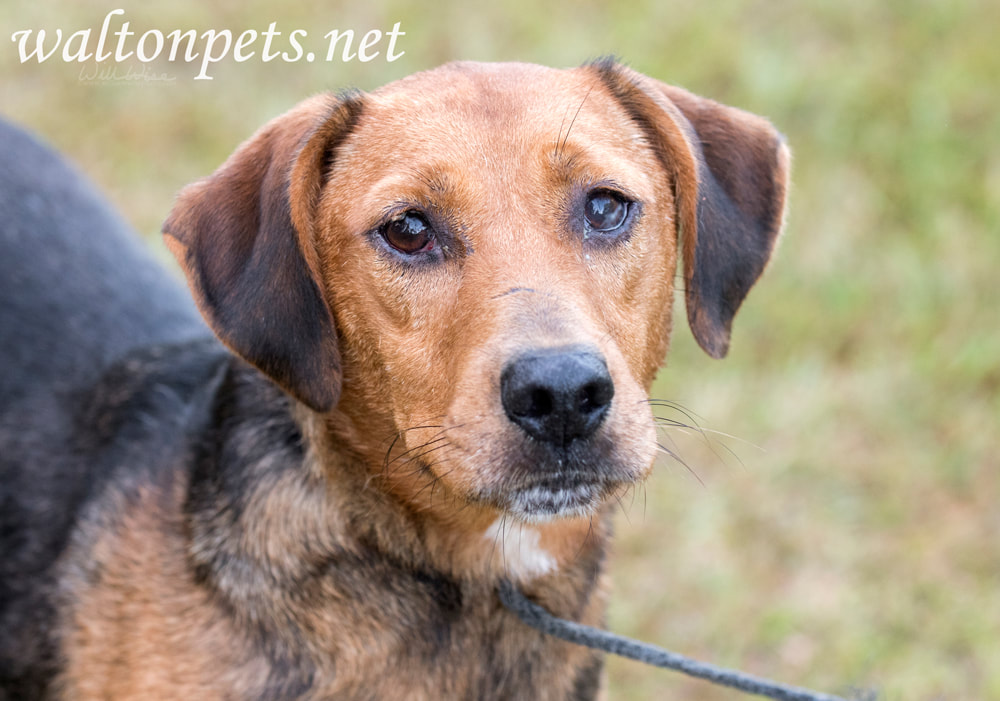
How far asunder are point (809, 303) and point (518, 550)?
4.09m

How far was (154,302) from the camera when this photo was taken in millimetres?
4621

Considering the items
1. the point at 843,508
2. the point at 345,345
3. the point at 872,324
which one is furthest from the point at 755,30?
the point at 345,345

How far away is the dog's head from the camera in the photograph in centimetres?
287

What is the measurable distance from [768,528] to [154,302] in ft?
10.7

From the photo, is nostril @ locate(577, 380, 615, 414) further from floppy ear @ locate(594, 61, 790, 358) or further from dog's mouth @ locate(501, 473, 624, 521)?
floppy ear @ locate(594, 61, 790, 358)

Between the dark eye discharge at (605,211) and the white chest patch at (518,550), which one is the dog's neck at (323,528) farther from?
the dark eye discharge at (605,211)

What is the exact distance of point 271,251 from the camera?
3.17 meters

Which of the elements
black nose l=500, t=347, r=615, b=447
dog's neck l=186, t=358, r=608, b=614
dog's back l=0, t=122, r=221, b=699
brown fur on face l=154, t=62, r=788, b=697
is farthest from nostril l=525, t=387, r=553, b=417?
dog's back l=0, t=122, r=221, b=699

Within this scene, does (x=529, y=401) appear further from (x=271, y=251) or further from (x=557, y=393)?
(x=271, y=251)

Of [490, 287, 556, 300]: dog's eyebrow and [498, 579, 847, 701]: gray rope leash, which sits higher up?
[490, 287, 556, 300]: dog's eyebrow

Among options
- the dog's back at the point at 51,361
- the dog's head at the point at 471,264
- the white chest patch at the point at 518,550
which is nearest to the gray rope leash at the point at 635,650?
the white chest patch at the point at 518,550

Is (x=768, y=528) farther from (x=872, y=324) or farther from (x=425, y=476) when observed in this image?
(x=425, y=476)

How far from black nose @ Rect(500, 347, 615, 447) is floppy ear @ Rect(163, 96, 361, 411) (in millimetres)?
648

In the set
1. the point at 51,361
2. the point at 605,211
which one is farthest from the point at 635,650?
the point at 51,361
